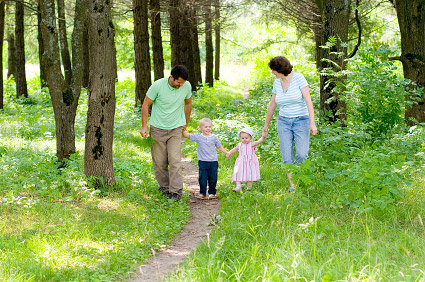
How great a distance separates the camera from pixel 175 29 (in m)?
20.1

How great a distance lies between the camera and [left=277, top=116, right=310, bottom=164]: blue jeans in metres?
7.56

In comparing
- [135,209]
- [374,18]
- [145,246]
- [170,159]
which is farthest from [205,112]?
[145,246]

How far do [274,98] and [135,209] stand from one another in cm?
272

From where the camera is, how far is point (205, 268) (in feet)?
15.0

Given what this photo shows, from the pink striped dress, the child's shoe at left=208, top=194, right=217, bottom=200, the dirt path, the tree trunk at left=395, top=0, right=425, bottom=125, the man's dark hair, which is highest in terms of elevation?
the tree trunk at left=395, top=0, right=425, bottom=125

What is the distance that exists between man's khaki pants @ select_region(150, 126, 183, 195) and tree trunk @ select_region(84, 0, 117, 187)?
74cm

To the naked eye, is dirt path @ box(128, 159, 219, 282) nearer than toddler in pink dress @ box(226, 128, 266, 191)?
Yes

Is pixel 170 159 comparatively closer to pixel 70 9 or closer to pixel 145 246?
pixel 145 246

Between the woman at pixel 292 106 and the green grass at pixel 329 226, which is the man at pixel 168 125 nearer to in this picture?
the green grass at pixel 329 226

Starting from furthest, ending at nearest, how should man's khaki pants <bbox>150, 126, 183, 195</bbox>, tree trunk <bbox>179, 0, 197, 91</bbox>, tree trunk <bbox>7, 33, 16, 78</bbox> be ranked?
tree trunk <bbox>7, 33, 16, 78</bbox>, tree trunk <bbox>179, 0, 197, 91</bbox>, man's khaki pants <bbox>150, 126, 183, 195</bbox>

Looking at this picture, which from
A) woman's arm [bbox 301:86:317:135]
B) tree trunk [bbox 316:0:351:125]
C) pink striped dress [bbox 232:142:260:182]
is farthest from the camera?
tree trunk [bbox 316:0:351:125]

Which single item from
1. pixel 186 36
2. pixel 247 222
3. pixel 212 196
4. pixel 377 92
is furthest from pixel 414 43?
pixel 186 36

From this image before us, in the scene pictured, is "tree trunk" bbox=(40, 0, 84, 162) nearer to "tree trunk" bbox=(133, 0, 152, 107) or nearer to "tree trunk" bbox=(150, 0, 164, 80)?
"tree trunk" bbox=(133, 0, 152, 107)

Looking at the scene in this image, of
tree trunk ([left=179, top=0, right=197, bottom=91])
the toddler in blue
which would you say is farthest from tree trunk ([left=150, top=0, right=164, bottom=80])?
the toddler in blue
